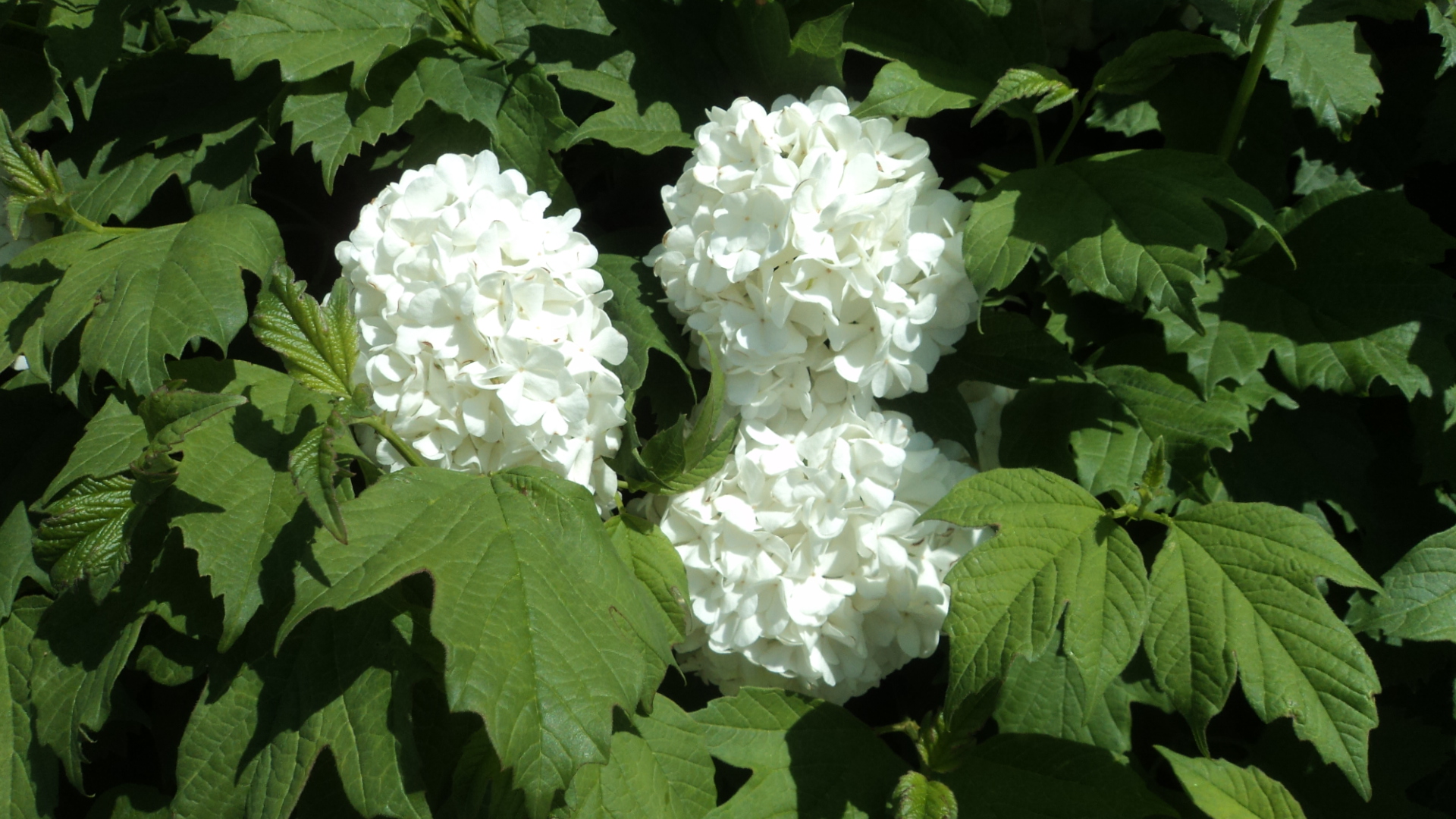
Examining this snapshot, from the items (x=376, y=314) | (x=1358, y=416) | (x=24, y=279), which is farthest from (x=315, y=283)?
(x=1358, y=416)

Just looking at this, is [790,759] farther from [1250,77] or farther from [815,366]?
[1250,77]

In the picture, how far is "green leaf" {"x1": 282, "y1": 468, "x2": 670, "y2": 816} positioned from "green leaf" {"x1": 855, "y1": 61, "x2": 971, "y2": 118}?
2.47 ft

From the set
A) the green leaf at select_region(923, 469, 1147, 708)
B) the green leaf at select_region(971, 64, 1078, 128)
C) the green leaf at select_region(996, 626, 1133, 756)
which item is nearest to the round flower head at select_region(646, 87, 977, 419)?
the green leaf at select_region(971, 64, 1078, 128)

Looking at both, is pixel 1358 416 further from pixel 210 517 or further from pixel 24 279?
pixel 24 279

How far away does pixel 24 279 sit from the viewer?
1728mm

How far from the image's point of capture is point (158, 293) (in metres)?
1.59

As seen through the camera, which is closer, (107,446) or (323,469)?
(323,469)

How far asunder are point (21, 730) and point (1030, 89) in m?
1.92

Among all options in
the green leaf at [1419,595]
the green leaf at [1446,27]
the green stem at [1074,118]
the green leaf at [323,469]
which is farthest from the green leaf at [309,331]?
the green leaf at [1446,27]

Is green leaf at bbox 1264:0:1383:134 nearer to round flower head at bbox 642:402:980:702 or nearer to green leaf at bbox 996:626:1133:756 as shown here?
round flower head at bbox 642:402:980:702

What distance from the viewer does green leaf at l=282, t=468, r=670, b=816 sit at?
3.96ft

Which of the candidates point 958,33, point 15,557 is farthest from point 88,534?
point 958,33

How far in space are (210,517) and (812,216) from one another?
0.95 m

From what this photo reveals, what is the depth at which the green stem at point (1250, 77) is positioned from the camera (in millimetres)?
1609
